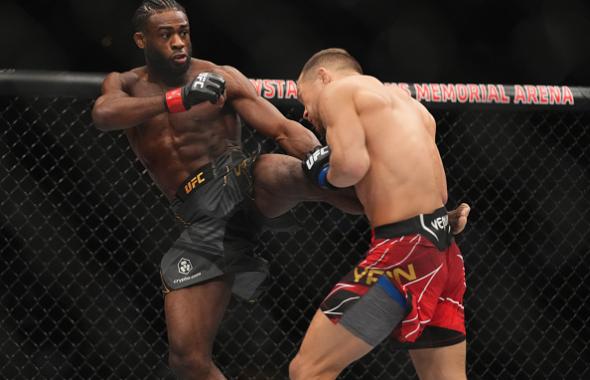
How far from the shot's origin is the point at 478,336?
368cm

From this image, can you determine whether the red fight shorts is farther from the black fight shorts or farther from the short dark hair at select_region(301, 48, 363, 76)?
the black fight shorts

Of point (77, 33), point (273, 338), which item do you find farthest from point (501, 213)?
point (77, 33)

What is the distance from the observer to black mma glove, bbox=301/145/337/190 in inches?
85.0

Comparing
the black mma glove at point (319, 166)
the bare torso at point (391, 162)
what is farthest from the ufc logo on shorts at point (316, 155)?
the bare torso at point (391, 162)

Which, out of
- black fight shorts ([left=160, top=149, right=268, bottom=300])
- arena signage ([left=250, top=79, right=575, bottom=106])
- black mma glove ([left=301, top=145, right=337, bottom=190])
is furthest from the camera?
arena signage ([left=250, top=79, right=575, bottom=106])

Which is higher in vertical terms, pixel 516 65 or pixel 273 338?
pixel 516 65

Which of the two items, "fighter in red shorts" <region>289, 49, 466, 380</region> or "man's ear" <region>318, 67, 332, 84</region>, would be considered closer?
"fighter in red shorts" <region>289, 49, 466, 380</region>

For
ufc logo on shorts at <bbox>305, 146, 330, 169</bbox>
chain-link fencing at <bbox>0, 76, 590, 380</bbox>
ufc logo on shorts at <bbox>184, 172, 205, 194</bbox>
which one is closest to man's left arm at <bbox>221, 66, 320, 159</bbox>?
ufc logo on shorts at <bbox>184, 172, 205, 194</bbox>

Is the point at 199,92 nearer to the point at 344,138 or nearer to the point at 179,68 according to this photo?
the point at 179,68

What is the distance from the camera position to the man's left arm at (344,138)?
6.63 ft

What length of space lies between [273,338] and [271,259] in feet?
1.13

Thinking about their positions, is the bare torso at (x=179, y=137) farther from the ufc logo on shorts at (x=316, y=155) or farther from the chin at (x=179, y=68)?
the ufc logo on shorts at (x=316, y=155)

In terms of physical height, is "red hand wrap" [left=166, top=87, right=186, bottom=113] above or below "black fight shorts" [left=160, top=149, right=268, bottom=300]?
above

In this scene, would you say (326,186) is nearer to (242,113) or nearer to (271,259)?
(242,113)
